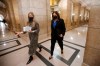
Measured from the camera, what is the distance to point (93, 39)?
5.48ft

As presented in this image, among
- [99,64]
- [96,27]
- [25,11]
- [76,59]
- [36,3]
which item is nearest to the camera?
[96,27]

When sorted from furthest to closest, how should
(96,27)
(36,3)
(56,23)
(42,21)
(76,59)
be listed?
(42,21), (36,3), (76,59), (56,23), (96,27)

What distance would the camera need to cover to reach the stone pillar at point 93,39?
155cm

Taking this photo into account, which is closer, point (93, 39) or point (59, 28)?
point (93, 39)

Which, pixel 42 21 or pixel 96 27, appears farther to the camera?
pixel 42 21

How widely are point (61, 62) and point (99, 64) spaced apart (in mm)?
1112

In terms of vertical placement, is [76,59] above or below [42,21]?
below

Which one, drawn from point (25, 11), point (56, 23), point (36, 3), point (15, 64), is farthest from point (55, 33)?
point (36, 3)

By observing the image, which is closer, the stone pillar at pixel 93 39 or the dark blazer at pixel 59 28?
the stone pillar at pixel 93 39

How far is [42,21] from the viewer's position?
16.0ft

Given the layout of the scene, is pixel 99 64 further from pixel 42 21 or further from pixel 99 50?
pixel 42 21

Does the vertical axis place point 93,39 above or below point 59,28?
below

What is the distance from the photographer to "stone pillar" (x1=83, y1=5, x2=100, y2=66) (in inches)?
60.9

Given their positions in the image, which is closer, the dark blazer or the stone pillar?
the stone pillar
